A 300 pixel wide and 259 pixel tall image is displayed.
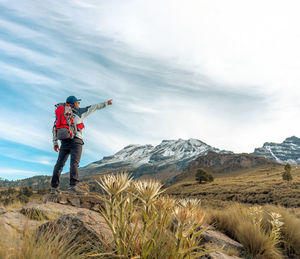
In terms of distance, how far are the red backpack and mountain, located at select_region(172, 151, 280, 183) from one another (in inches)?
3981

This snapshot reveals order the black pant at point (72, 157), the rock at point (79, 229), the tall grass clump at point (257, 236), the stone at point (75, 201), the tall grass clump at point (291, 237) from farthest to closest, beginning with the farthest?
the black pant at point (72, 157) → the stone at point (75, 201) → the tall grass clump at point (291, 237) → the tall grass clump at point (257, 236) → the rock at point (79, 229)

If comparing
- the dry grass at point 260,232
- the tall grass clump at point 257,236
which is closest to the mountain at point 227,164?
the dry grass at point 260,232

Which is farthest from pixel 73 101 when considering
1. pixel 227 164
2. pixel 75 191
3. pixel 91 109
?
pixel 227 164

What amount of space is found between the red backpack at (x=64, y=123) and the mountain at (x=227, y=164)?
101m

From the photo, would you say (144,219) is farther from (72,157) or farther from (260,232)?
(72,157)

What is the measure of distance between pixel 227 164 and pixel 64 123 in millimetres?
128660

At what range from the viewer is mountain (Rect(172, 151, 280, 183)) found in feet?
355

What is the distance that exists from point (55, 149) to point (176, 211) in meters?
5.60

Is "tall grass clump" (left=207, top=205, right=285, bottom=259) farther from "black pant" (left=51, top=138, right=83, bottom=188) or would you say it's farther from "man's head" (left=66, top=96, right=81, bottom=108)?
"man's head" (left=66, top=96, right=81, bottom=108)

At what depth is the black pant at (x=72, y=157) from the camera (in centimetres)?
625

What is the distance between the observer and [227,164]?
124938 mm

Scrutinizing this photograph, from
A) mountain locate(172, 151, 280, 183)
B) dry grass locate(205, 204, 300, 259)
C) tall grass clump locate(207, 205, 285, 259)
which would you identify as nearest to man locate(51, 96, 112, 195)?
dry grass locate(205, 204, 300, 259)

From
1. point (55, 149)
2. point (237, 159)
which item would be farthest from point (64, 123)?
point (237, 159)

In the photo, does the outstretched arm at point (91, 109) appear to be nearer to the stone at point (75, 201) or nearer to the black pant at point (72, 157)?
the black pant at point (72, 157)
